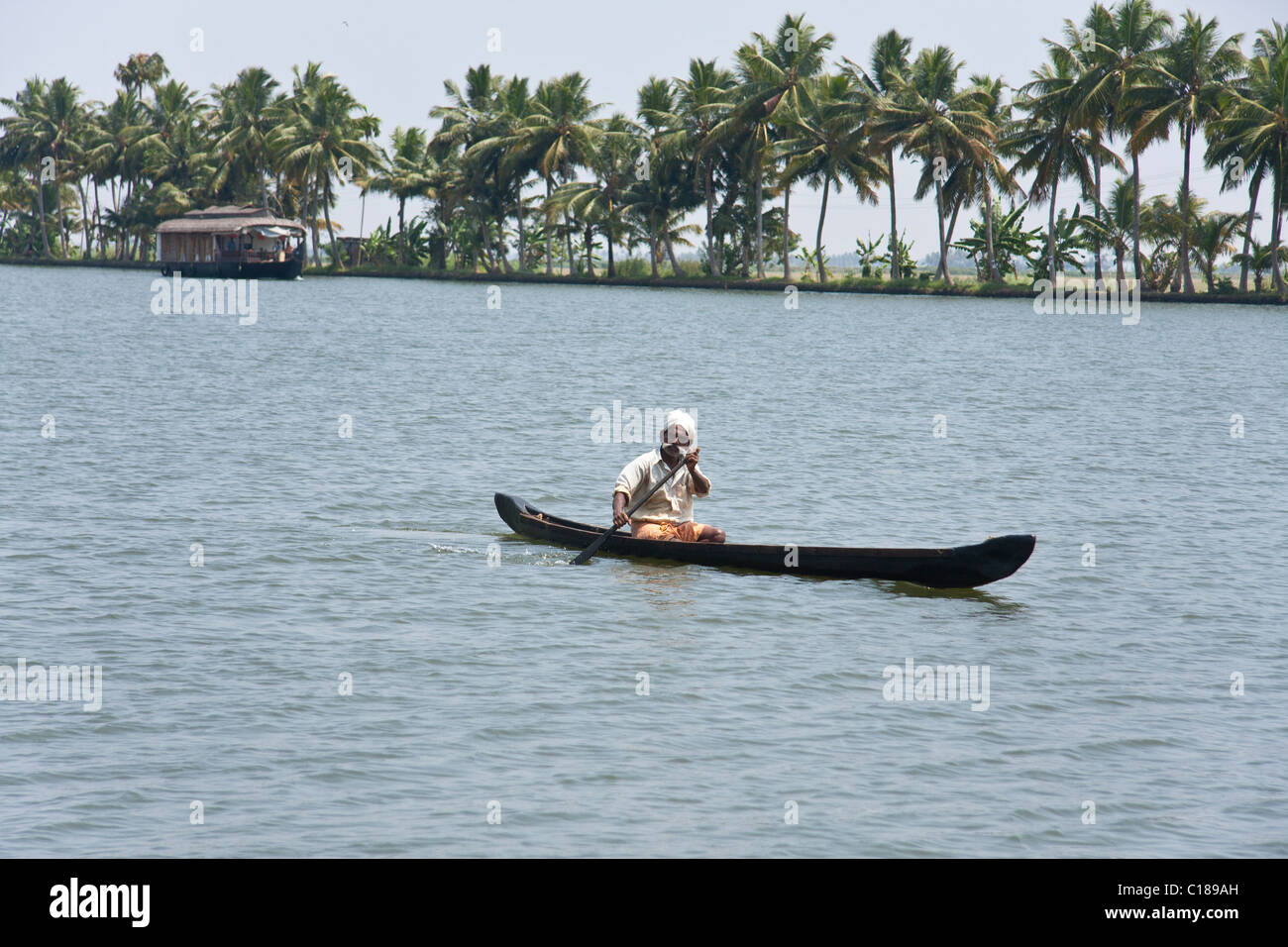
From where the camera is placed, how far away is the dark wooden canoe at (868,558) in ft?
43.7

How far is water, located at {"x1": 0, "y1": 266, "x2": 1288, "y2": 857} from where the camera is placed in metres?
8.26

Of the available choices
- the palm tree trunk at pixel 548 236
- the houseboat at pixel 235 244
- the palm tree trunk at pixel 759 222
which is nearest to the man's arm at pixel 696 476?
the palm tree trunk at pixel 759 222

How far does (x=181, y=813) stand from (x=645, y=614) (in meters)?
5.46

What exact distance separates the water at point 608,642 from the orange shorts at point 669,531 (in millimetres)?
386

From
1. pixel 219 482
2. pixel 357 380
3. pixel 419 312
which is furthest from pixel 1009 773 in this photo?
pixel 419 312

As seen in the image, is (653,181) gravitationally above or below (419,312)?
above

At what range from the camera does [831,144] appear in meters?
77.6

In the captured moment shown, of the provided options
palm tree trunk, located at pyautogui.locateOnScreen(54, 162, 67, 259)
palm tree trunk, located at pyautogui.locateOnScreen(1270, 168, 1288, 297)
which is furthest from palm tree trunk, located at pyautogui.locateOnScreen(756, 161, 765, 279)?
palm tree trunk, located at pyautogui.locateOnScreen(54, 162, 67, 259)

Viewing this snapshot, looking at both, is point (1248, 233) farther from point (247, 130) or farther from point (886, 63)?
point (247, 130)

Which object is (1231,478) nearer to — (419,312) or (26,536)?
(26,536)

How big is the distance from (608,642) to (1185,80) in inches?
2509

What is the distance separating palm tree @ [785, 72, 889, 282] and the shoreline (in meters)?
6.06

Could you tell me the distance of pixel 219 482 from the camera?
20.0m

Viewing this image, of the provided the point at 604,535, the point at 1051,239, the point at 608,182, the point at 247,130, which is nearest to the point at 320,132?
the point at 247,130
